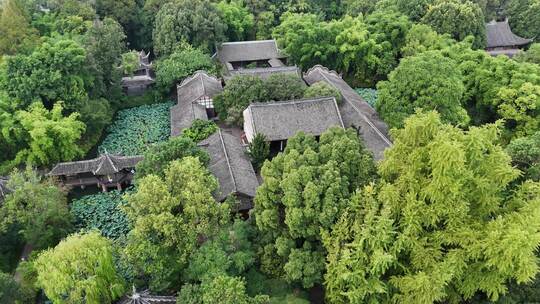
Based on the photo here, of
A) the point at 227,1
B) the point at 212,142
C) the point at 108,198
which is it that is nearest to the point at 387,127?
the point at 212,142

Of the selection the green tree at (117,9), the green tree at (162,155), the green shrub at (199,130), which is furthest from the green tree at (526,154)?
the green tree at (117,9)

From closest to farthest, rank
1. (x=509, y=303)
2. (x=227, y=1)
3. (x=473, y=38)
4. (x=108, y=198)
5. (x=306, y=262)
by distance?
(x=509, y=303)
(x=306, y=262)
(x=108, y=198)
(x=473, y=38)
(x=227, y=1)

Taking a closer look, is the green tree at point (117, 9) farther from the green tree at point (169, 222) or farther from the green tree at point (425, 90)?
the green tree at point (169, 222)

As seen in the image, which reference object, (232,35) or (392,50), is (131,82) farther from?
(392,50)

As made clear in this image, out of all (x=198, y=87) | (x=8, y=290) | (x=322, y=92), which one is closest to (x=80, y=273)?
(x=8, y=290)

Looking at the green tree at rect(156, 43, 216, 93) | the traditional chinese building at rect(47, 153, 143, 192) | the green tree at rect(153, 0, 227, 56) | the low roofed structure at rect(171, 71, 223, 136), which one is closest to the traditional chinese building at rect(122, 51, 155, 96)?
the green tree at rect(153, 0, 227, 56)

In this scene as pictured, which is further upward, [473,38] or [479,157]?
[479,157]

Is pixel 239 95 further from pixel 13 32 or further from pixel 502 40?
pixel 502 40

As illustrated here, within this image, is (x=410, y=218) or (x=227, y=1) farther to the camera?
(x=227, y=1)
